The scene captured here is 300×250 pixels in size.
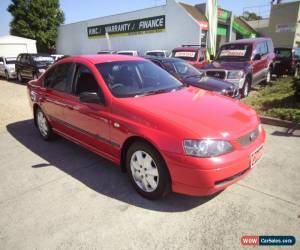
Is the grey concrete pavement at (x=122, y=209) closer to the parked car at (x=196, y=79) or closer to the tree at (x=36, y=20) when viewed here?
the parked car at (x=196, y=79)

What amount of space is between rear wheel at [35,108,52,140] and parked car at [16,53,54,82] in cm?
917

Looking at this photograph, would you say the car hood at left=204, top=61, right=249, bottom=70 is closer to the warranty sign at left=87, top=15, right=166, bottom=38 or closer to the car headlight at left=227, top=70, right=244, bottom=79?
the car headlight at left=227, top=70, right=244, bottom=79

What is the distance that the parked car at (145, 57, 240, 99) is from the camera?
21.3 feet

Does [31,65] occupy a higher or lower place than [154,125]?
lower

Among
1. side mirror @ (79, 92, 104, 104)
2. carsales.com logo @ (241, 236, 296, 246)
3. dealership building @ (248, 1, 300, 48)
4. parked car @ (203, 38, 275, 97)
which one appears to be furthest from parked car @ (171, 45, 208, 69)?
dealership building @ (248, 1, 300, 48)

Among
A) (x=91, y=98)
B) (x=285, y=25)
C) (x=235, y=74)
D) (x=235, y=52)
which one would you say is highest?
(x=285, y=25)

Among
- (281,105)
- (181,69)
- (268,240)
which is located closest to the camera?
(268,240)

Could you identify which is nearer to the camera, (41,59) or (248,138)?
(248,138)

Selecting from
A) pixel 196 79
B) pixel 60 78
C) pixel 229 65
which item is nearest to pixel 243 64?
pixel 229 65

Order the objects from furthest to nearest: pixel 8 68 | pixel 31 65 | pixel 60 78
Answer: pixel 8 68, pixel 31 65, pixel 60 78

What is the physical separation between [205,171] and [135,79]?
194 cm

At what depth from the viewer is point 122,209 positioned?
3166 millimetres

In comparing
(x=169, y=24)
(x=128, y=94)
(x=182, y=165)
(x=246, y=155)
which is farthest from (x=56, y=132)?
(x=169, y=24)

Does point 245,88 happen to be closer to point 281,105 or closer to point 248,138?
point 281,105
